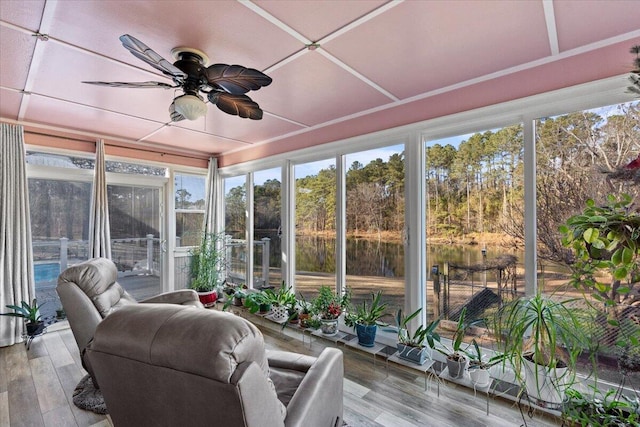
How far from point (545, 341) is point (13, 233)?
4.78 metres

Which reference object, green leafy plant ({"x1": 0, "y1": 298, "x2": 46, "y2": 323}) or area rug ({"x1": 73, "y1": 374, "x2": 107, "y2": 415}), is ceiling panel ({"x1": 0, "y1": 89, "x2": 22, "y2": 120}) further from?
area rug ({"x1": 73, "y1": 374, "x2": 107, "y2": 415})

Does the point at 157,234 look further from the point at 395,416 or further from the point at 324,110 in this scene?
the point at 395,416

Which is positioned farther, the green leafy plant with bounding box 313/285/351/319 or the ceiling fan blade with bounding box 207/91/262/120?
the green leafy plant with bounding box 313/285/351/319

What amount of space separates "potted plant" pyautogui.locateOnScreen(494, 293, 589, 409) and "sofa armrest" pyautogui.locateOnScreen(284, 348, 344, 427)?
0.99 meters

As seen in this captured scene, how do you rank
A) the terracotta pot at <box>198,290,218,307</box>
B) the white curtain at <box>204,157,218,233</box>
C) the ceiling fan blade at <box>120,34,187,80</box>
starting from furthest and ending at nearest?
the white curtain at <box>204,157,218,233</box>, the terracotta pot at <box>198,290,218,307</box>, the ceiling fan blade at <box>120,34,187,80</box>

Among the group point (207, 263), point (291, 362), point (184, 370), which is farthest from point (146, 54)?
point (207, 263)

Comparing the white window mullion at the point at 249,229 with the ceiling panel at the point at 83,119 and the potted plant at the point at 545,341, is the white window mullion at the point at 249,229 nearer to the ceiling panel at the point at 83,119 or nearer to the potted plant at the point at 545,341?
the ceiling panel at the point at 83,119

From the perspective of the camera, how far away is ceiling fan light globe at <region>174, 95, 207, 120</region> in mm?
1741

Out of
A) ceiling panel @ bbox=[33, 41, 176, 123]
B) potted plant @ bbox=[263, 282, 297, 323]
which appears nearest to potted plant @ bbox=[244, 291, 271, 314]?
potted plant @ bbox=[263, 282, 297, 323]

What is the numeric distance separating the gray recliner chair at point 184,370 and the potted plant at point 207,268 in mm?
3216

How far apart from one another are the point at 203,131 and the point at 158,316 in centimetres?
308

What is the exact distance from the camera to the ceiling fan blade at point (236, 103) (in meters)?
1.87

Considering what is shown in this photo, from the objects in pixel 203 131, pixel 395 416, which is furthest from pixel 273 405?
pixel 203 131

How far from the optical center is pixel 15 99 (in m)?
2.59
